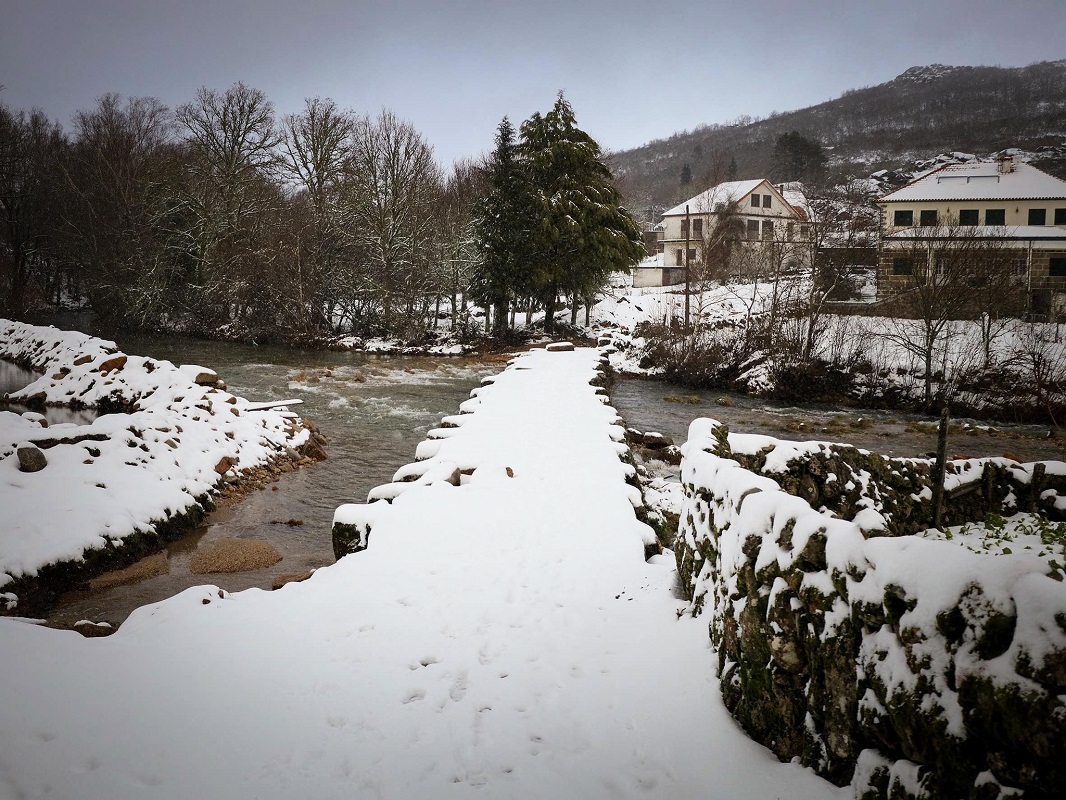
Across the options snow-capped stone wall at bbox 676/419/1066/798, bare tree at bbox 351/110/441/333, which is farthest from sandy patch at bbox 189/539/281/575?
bare tree at bbox 351/110/441/333

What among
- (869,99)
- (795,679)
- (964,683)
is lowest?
(795,679)

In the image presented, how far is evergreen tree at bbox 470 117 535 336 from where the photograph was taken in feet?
87.1

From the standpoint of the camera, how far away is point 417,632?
425cm

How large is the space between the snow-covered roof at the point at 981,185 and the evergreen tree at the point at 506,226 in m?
19.1

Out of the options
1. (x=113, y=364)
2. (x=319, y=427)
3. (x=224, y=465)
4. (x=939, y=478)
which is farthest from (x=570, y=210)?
(x=939, y=478)

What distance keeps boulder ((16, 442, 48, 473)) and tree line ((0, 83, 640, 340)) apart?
20.8m

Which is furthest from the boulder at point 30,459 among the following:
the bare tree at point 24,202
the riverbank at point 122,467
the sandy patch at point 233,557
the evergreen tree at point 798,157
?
the evergreen tree at point 798,157

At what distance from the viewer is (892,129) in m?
89.9

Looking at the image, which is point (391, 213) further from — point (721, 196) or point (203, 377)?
point (721, 196)

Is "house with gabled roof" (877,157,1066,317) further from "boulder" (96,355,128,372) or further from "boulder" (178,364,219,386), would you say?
"boulder" (96,355,128,372)

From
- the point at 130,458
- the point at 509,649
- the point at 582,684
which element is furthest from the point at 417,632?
the point at 130,458

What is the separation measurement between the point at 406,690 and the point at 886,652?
2.60 meters

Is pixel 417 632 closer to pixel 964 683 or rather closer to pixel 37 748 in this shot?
pixel 37 748

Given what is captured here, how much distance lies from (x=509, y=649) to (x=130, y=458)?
22.3 feet
